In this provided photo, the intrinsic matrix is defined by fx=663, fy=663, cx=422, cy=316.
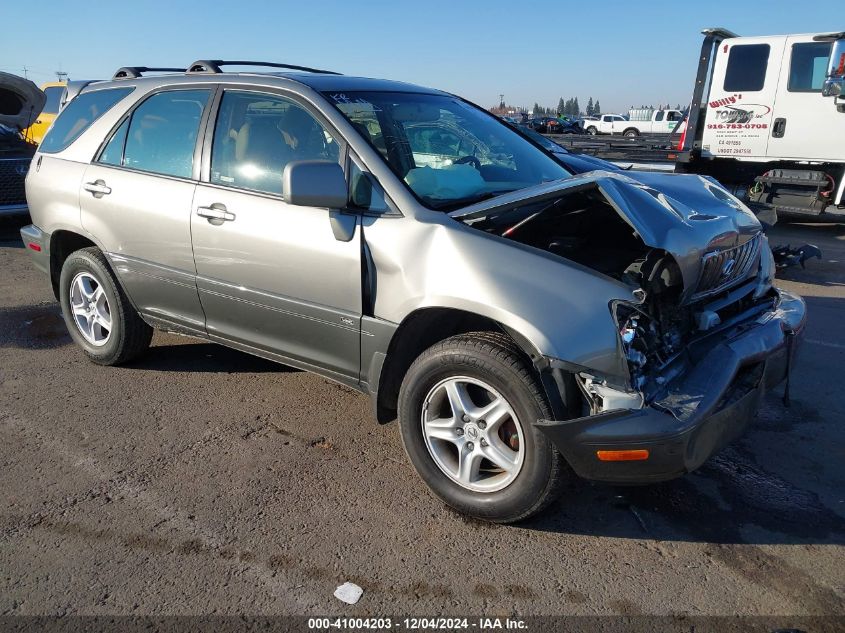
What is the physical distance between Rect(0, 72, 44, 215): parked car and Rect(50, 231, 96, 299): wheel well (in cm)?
507

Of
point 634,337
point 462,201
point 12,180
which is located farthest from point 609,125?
point 634,337

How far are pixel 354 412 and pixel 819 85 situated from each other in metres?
8.66

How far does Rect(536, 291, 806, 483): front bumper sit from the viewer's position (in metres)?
2.41

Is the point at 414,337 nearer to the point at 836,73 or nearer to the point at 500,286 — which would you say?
the point at 500,286

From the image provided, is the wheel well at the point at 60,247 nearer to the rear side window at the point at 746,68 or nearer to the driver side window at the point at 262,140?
the driver side window at the point at 262,140

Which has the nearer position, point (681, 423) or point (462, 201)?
point (681, 423)

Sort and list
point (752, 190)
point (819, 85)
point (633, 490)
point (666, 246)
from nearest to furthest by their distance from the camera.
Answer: point (666, 246), point (633, 490), point (819, 85), point (752, 190)

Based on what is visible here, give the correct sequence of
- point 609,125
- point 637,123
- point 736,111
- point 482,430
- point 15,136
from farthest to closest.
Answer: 1. point 609,125
2. point 637,123
3. point 736,111
4. point 15,136
5. point 482,430

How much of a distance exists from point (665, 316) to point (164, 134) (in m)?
3.05

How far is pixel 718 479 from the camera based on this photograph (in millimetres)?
3195

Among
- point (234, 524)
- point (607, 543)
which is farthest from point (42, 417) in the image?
point (607, 543)

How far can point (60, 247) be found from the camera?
472 cm

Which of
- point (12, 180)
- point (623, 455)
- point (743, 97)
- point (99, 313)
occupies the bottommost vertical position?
point (99, 313)

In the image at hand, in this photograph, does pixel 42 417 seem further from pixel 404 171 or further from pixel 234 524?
pixel 404 171
